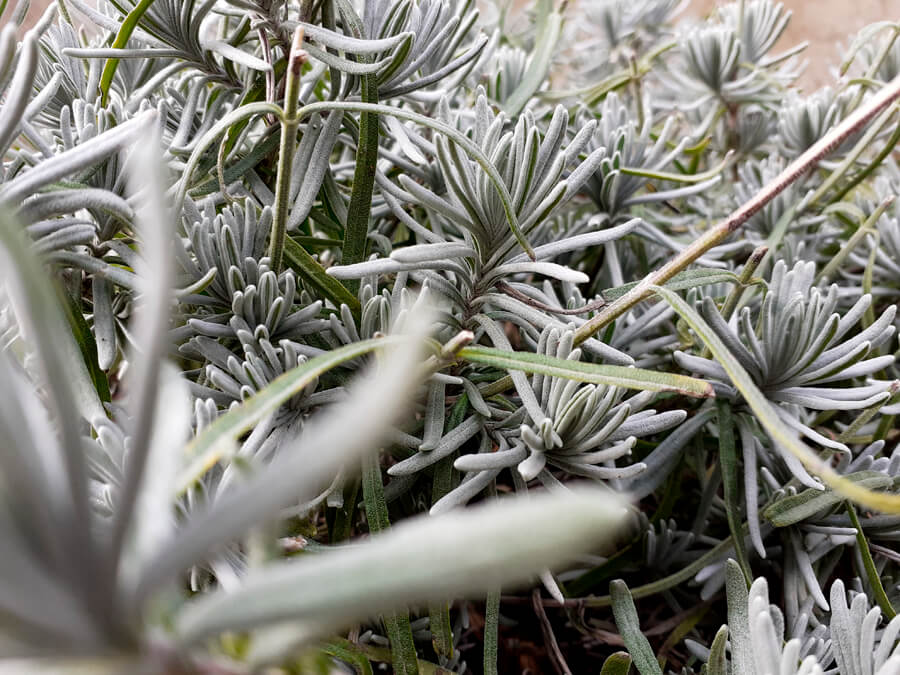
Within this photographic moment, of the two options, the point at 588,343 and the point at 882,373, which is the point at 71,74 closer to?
the point at 588,343

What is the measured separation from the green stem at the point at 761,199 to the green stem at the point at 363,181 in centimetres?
9

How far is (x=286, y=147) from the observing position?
21 centimetres

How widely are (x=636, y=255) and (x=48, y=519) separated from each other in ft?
1.12

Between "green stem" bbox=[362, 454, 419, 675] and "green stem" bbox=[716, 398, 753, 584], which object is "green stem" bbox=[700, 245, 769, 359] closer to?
"green stem" bbox=[716, 398, 753, 584]

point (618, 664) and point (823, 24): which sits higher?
point (823, 24)

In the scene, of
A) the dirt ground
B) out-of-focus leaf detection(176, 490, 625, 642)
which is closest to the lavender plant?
out-of-focus leaf detection(176, 490, 625, 642)

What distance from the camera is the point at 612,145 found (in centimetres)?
35

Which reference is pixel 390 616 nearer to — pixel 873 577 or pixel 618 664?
pixel 618 664

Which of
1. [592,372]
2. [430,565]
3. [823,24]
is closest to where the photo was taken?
[430,565]

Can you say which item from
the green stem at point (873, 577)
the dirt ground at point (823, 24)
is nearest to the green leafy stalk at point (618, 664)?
the green stem at point (873, 577)

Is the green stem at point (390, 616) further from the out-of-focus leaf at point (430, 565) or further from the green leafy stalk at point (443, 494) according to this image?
the out-of-focus leaf at point (430, 565)

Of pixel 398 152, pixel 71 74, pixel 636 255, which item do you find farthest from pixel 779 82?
pixel 71 74

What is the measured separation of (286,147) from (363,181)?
5 centimetres

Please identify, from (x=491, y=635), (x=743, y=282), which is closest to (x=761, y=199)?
(x=743, y=282)
